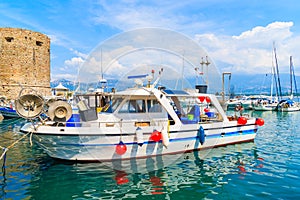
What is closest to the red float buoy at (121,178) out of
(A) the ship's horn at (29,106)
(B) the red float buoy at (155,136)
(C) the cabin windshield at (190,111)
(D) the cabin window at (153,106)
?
(B) the red float buoy at (155,136)

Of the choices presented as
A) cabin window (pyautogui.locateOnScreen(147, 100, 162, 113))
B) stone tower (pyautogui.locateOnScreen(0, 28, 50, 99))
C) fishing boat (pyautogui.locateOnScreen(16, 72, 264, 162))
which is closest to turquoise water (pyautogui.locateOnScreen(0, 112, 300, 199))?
fishing boat (pyautogui.locateOnScreen(16, 72, 264, 162))

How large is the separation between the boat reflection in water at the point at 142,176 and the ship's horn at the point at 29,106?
2130 mm

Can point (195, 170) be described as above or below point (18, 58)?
below

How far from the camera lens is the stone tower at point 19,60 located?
3647 centimetres

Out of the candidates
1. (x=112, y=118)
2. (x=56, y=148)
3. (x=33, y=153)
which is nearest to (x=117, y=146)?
(x=112, y=118)

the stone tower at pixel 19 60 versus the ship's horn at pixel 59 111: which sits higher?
the stone tower at pixel 19 60

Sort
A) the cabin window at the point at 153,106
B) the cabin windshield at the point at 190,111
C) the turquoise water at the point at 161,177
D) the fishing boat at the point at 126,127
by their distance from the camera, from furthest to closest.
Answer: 1. the cabin windshield at the point at 190,111
2. the cabin window at the point at 153,106
3. the fishing boat at the point at 126,127
4. the turquoise water at the point at 161,177

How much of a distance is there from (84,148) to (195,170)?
4.34m

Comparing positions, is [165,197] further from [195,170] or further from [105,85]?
[105,85]

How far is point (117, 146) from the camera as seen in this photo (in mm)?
8242

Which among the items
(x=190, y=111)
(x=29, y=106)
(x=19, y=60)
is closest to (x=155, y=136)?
(x=190, y=111)

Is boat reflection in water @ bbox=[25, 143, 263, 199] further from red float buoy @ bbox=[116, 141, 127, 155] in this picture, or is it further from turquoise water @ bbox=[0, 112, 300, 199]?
red float buoy @ bbox=[116, 141, 127, 155]

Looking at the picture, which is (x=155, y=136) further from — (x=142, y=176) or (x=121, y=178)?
(x=121, y=178)

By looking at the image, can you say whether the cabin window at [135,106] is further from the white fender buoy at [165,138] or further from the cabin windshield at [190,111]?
the cabin windshield at [190,111]
